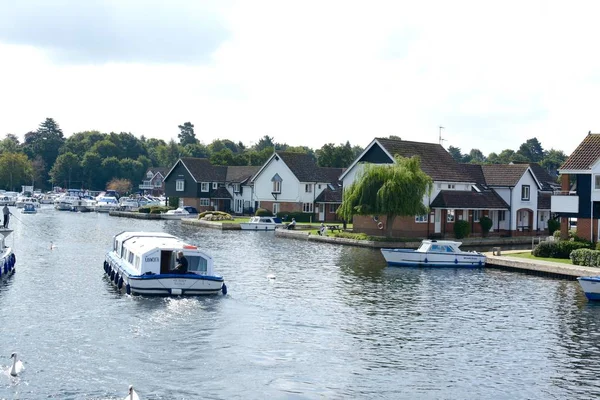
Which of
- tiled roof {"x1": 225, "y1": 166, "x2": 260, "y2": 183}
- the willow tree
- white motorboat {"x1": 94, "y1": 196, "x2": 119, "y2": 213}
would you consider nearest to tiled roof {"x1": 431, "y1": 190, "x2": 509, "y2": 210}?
the willow tree

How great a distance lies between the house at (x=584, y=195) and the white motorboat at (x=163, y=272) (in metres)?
33.0

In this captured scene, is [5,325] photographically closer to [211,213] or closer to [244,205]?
[211,213]

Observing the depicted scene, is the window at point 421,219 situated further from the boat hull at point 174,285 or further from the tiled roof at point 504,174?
the boat hull at point 174,285

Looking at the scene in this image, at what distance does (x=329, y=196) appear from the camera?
10800 centimetres

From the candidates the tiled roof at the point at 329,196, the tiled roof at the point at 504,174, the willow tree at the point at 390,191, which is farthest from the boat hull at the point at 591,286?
the tiled roof at the point at 329,196

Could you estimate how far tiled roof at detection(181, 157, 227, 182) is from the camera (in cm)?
12538

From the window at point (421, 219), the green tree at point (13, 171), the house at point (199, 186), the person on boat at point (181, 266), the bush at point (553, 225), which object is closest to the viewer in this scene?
the person on boat at point (181, 266)

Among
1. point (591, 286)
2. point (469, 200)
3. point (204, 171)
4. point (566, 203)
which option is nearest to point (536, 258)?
point (566, 203)

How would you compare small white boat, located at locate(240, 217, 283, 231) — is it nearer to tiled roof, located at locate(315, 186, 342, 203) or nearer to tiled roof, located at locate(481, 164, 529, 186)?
tiled roof, located at locate(315, 186, 342, 203)

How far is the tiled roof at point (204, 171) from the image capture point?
125375mm

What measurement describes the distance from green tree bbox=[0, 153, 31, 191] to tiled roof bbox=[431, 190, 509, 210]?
13727 cm

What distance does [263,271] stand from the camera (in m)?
52.5

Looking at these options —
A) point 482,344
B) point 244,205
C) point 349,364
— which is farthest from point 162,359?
point 244,205

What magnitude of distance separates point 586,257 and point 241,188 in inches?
2959
